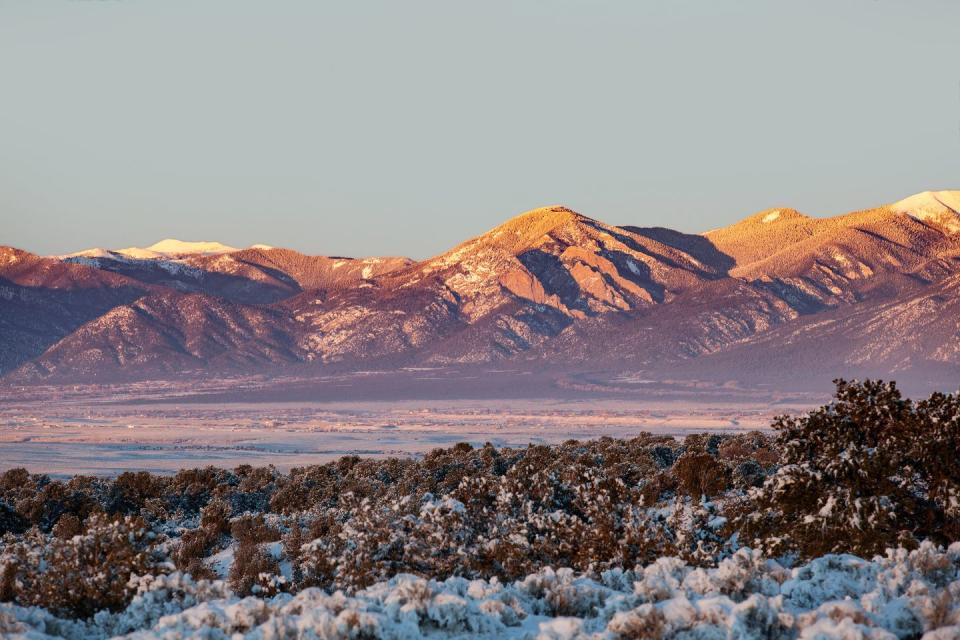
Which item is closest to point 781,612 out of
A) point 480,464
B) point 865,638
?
point 865,638

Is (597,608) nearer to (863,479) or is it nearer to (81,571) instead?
(863,479)

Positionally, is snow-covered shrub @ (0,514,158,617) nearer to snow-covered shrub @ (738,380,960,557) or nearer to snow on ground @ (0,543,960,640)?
snow on ground @ (0,543,960,640)

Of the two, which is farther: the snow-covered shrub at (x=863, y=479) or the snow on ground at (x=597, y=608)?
the snow-covered shrub at (x=863, y=479)

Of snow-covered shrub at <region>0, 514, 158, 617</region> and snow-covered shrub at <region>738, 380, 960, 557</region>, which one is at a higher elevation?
snow-covered shrub at <region>738, 380, 960, 557</region>

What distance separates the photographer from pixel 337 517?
32.3 m

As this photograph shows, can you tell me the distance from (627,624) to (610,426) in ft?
609

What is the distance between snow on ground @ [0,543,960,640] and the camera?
1541 cm

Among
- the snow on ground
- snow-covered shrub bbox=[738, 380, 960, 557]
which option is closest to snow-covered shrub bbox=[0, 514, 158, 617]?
the snow on ground

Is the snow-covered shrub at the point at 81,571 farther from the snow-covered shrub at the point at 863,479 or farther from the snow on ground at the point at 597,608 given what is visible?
the snow-covered shrub at the point at 863,479

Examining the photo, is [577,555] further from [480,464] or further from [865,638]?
[480,464]

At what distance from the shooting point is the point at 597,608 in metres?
17.1

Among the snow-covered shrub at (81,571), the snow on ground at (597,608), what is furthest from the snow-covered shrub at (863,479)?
the snow-covered shrub at (81,571)

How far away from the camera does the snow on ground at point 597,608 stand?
607 inches

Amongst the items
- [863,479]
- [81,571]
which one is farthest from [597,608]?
[81,571]
